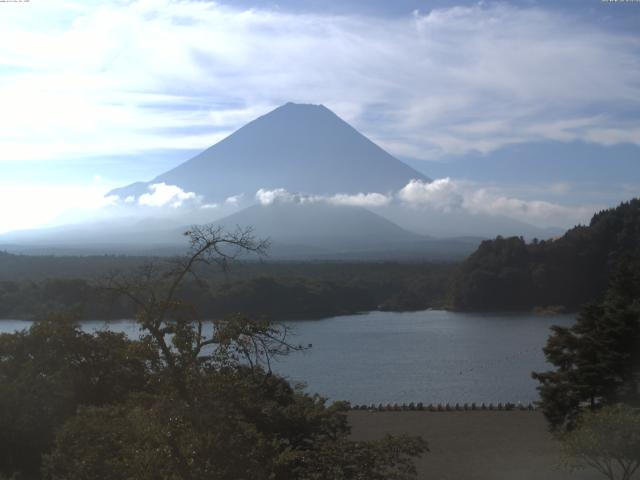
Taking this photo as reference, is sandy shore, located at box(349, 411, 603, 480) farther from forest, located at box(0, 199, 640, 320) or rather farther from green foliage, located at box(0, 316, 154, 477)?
forest, located at box(0, 199, 640, 320)

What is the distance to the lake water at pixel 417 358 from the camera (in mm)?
14383

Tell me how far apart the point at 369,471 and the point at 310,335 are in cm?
1918

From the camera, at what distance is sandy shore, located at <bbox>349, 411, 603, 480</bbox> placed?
8.00 m

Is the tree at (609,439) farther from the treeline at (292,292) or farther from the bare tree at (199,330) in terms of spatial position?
the treeline at (292,292)

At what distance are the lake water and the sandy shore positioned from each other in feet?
6.64

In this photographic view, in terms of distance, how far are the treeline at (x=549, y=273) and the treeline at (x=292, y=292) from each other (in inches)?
94.2

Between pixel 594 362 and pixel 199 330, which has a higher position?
pixel 199 330

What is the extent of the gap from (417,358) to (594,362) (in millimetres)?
9850

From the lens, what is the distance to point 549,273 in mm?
31094

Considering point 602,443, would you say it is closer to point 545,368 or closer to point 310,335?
point 545,368

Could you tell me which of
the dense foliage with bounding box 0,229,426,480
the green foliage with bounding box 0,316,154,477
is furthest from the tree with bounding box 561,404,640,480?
the green foliage with bounding box 0,316,154,477

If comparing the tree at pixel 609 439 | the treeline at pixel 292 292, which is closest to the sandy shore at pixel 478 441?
the tree at pixel 609 439

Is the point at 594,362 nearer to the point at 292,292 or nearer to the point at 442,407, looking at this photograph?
the point at 442,407

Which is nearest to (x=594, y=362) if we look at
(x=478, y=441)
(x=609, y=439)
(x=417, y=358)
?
(x=478, y=441)
